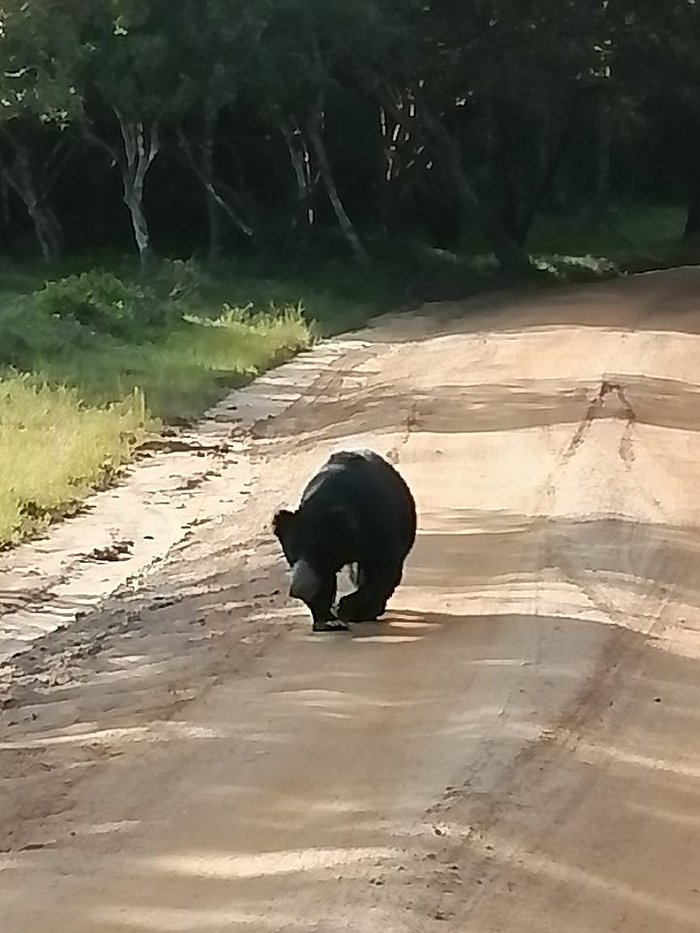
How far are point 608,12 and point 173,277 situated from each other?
335 inches

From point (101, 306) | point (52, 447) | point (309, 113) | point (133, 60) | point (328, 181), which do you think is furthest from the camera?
point (328, 181)

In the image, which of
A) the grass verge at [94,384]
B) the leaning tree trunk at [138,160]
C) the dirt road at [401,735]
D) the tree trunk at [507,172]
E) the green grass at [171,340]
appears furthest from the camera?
the tree trunk at [507,172]

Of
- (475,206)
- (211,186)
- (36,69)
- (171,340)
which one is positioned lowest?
(171,340)

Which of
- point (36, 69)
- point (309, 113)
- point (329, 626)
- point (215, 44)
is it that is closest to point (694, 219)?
point (309, 113)

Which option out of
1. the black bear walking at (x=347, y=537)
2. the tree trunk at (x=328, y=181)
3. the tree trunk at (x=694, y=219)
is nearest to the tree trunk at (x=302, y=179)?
the tree trunk at (x=328, y=181)

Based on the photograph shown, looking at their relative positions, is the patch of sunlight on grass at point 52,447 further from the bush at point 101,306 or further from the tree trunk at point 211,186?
the tree trunk at point 211,186

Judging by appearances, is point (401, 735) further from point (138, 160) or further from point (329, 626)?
point (138, 160)

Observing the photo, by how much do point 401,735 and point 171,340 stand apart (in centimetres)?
1379

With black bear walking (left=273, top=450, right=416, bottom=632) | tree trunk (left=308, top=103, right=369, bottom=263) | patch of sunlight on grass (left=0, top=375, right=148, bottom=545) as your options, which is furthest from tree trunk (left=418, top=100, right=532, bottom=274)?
black bear walking (left=273, top=450, right=416, bottom=632)

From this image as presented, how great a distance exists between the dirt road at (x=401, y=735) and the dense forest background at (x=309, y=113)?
15684 mm

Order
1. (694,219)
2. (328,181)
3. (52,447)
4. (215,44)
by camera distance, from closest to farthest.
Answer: (52,447)
(215,44)
(328,181)
(694,219)

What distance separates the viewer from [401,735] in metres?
6.19

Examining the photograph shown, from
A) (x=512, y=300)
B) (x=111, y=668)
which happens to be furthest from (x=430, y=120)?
(x=111, y=668)

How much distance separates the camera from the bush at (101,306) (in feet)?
68.6
